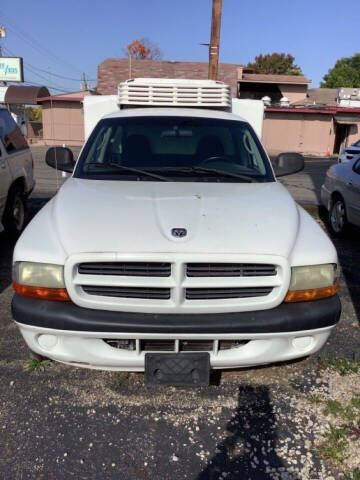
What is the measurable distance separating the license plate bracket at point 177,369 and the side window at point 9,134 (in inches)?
173

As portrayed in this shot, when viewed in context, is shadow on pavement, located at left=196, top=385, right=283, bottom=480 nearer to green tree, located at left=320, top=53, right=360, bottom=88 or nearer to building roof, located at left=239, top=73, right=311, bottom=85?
building roof, located at left=239, top=73, right=311, bottom=85

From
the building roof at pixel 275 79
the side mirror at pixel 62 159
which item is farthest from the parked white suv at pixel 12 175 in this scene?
the building roof at pixel 275 79

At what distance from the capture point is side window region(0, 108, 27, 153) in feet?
18.8

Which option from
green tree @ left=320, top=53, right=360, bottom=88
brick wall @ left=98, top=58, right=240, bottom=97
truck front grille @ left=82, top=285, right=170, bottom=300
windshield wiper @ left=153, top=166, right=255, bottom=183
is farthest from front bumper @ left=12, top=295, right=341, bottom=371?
green tree @ left=320, top=53, right=360, bottom=88

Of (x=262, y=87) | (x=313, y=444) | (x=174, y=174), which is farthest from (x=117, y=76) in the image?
(x=313, y=444)

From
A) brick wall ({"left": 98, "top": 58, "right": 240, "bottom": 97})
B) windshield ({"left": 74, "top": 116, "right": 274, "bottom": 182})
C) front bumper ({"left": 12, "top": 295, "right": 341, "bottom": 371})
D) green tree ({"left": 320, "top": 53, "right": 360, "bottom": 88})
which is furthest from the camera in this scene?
green tree ({"left": 320, "top": 53, "right": 360, "bottom": 88})

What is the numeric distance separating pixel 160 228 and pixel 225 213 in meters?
0.48

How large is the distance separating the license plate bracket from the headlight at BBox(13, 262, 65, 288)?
666mm

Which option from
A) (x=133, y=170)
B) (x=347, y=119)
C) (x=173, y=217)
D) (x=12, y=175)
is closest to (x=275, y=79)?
(x=347, y=119)

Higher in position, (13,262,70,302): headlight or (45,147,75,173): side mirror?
(45,147,75,173): side mirror

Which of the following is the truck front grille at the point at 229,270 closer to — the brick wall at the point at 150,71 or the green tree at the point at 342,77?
the brick wall at the point at 150,71

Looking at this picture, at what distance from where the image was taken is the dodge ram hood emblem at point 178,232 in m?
2.42

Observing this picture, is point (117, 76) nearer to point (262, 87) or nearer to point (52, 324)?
point (262, 87)

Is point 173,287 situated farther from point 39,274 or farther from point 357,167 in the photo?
point 357,167
